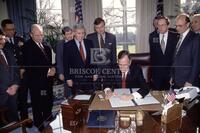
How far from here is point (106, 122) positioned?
5.44ft

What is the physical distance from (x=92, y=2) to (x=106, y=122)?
4.26m

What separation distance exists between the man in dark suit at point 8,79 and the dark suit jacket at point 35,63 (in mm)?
184

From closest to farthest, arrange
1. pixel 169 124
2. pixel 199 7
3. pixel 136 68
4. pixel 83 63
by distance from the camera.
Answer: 1. pixel 169 124
2. pixel 136 68
3. pixel 83 63
4. pixel 199 7

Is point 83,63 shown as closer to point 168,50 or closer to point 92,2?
point 168,50

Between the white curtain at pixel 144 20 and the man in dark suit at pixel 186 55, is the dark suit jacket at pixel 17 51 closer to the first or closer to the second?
the man in dark suit at pixel 186 55

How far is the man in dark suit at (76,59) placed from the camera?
9.95 ft

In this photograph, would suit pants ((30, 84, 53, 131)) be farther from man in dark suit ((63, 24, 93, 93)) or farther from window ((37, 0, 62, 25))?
window ((37, 0, 62, 25))

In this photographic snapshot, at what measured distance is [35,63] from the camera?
306 centimetres

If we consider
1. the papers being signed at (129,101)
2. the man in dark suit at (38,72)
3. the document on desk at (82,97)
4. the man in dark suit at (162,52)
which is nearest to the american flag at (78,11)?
the man in dark suit at (38,72)

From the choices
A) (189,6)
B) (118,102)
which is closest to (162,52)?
(118,102)

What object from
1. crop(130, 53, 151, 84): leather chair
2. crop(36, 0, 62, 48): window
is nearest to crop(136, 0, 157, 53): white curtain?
crop(36, 0, 62, 48): window

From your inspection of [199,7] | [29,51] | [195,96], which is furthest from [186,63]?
[199,7]

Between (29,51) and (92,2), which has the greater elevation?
(92,2)

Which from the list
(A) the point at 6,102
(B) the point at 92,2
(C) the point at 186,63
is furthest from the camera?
(B) the point at 92,2
